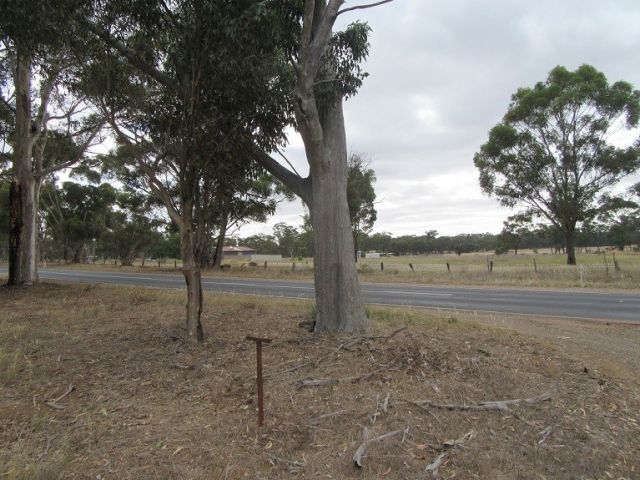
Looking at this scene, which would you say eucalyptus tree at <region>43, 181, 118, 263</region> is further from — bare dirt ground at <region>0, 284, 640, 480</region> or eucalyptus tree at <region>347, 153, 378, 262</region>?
bare dirt ground at <region>0, 284, 640, 480</region>

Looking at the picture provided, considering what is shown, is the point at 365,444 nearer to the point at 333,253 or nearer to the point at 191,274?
the point at 333,253

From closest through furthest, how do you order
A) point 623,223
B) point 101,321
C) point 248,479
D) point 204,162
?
point 248,479, point 204,162, point 101,321, point 623,223

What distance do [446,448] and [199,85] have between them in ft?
17.3

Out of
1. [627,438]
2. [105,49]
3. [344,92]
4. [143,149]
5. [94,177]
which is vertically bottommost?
[627,438]

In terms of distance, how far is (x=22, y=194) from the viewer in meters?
14.4

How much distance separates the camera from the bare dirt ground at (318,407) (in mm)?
3299

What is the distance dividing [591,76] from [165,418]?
35.2 metres

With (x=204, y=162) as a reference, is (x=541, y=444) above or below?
below

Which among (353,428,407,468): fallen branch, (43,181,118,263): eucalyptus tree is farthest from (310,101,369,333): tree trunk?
(43,181,118,263): eucalyptus tree

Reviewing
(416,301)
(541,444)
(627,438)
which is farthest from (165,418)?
(416,301)

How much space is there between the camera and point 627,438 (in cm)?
380

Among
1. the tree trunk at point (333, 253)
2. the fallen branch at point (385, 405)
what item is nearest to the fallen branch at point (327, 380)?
the fallen branch at point (385, 405)

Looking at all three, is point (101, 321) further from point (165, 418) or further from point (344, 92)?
point (344, 92)

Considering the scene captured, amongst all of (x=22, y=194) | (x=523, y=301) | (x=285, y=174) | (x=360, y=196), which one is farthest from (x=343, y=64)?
(x=360, y=196)
